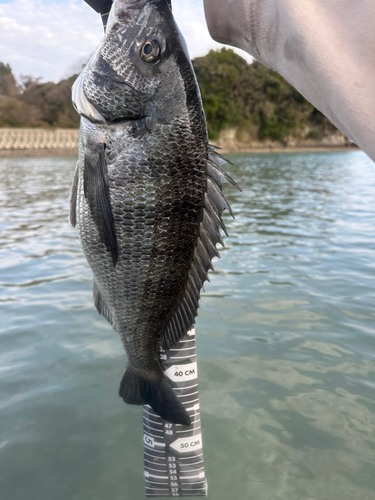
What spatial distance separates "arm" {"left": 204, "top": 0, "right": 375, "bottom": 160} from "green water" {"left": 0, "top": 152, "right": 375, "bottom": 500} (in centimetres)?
210

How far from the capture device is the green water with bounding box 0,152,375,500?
2387 millimetres

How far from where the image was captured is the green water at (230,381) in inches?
94.0

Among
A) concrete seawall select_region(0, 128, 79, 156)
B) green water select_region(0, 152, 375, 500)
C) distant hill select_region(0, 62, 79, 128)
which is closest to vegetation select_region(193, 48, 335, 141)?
distant hill select_region(0, 62, 79, 128)

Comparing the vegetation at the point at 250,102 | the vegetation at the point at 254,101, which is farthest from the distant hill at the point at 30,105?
the vegetation at the point at 254,101

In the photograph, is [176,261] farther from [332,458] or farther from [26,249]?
[26,249]

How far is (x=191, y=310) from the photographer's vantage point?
1.91m

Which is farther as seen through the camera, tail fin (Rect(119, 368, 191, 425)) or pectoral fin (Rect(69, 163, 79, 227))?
tail fin (Rect(119, 368, 191, 425))

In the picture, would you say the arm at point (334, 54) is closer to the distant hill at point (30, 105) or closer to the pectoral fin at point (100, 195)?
the pectoral fin at point (100, 195)

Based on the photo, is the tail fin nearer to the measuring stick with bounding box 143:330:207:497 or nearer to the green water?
the measuring stick with bounding box 143:330:207:497

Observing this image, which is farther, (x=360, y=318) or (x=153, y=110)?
(x=360, y=318)

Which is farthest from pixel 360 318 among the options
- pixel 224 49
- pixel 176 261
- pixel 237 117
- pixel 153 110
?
pixel 224 49

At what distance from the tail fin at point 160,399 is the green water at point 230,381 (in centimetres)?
62

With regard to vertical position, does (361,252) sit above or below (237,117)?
below

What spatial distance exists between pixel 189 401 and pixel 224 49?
64.9 m
